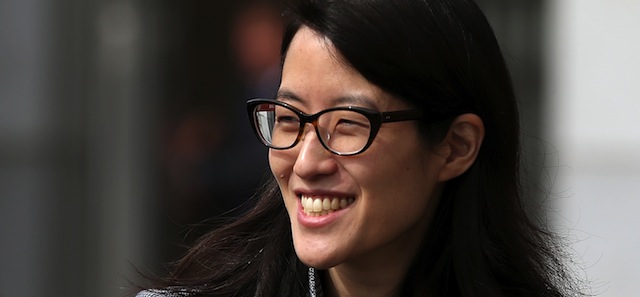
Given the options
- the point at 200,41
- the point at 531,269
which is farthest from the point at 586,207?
the point at 531,269

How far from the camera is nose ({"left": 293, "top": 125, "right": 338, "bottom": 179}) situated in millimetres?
2531

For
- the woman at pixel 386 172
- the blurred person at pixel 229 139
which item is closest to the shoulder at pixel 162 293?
the woman at pixel 386 172

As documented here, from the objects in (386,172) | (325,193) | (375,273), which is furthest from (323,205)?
(375,273)

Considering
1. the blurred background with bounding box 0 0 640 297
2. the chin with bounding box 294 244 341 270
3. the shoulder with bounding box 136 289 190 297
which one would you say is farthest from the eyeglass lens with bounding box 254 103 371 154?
the blurred background with bounding box 0 0 640 297

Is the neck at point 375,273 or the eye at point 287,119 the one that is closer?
the eye at point 287,119

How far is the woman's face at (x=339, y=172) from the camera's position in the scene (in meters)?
2.54

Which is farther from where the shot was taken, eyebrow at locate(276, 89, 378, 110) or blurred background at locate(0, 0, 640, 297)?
blurred background at locate(0, 0, 640, 297)

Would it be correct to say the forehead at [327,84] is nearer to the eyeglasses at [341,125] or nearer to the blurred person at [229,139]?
the eyeglasses at [341,125]

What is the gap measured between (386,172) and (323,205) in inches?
5.3

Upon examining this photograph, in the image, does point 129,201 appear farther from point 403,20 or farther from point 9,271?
point 403,20

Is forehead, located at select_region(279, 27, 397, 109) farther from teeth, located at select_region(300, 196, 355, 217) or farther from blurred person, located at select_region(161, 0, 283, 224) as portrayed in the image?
blurred person, located at select_region(161, 0, 283, 224)

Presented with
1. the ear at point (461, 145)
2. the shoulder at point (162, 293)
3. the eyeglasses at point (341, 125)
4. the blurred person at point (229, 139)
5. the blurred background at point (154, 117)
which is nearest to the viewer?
the eyeglasses at point (341, 125)

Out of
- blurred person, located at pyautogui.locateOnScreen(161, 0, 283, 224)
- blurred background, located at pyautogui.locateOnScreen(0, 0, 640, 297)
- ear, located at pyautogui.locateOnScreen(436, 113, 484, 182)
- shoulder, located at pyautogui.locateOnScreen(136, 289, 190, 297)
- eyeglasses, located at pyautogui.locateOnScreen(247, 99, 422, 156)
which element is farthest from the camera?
blurred background, located at pyautogui.locateOnScreen(0, 0, 640, 297)

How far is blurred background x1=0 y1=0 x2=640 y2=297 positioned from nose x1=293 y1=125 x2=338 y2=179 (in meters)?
3.54
